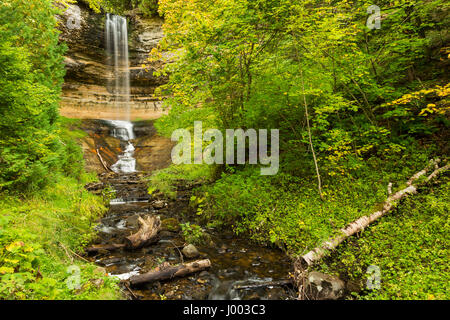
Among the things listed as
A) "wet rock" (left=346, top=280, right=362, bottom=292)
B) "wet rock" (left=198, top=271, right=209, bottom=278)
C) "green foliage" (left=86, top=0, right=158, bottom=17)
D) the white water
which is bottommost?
"wet rock" (left=198, top=271, right=209, bottom=278)

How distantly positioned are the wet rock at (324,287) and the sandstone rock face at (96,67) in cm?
2516

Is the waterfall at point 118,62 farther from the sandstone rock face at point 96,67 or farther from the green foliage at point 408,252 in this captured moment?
the green foliage at point 408,252

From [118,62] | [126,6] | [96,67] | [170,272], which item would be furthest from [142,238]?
[126,6]

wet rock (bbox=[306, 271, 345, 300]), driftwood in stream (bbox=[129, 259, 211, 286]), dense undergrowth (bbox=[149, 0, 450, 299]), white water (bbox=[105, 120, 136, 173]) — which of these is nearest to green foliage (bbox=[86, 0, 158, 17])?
white water (bbox=[105, 120, 136, 173])

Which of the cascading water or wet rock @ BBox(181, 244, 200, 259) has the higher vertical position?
the cascading water

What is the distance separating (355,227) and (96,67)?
2884 centimetres

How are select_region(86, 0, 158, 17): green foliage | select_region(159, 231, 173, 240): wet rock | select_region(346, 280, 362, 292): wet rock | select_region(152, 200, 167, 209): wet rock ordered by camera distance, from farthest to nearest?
select_region(86, 0, 158, 17): green foliage → select_region(152, 200, 167, 209): wet rock → select_region(159, 231, 173, 240): wet rock → select_region(346, 280, 362, 292): wet rock

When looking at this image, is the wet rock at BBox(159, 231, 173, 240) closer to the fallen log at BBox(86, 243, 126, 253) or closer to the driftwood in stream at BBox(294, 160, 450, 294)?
the fallen log at BBox(86, 243, 126, 253)

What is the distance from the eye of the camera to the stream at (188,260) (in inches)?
159

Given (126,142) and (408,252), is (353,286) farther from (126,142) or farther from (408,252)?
(126,142)

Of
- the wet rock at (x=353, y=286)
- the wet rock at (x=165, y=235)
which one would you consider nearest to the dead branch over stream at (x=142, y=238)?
the wet rock at (x=165, y=235)

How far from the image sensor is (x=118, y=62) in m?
26.0

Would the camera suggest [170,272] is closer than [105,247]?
Yes

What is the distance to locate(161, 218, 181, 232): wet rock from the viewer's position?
6.85m
